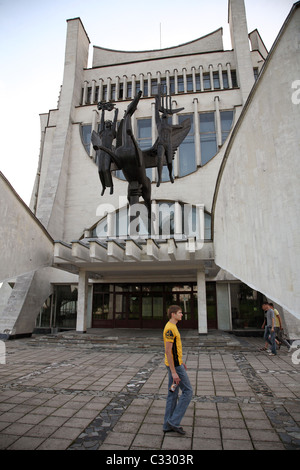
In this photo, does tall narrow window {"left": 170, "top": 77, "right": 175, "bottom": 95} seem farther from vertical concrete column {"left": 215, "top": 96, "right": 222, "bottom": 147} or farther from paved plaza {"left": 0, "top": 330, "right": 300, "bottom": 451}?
paved plaza {"left": 0, "top": 330, "right": 300, "bottom": 451}

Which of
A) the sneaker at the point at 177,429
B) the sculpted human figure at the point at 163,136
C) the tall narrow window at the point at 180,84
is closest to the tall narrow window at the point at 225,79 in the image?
the tall narrow window at the point at 180,84

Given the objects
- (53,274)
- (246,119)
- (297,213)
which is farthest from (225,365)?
(53,274)

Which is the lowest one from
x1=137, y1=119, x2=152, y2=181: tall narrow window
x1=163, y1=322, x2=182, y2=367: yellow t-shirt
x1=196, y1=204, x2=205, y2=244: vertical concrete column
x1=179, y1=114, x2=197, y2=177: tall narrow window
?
x1=163, y1=322, x2=182, y2=367: yellow t-shirt

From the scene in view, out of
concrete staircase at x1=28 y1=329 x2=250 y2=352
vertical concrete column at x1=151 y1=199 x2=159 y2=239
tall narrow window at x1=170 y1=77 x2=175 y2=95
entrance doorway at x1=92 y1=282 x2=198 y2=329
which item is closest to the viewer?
concrete staircase at x1=28 y1=329 x2=250 y2=352

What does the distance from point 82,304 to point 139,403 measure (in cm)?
986

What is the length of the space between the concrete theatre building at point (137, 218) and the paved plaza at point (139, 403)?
504cm

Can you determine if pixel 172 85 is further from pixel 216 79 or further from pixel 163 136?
pixel 163 136

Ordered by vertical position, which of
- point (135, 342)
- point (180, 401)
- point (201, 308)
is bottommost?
point (135, 342)

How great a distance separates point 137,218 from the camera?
1658 cm

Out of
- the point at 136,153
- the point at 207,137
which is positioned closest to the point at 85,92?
the point at 207,137

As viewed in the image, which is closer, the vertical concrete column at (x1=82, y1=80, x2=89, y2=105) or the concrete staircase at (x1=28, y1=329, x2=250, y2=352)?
the concrete staircase at (x1=28, y1=329, x2=250, y2=352)

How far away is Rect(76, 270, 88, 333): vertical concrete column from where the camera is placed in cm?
1355

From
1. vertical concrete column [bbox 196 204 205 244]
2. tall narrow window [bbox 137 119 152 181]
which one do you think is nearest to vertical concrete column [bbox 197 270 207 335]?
vertical concrete column [bbox 196 204 205 244]

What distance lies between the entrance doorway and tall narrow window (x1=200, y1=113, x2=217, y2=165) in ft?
26.9
